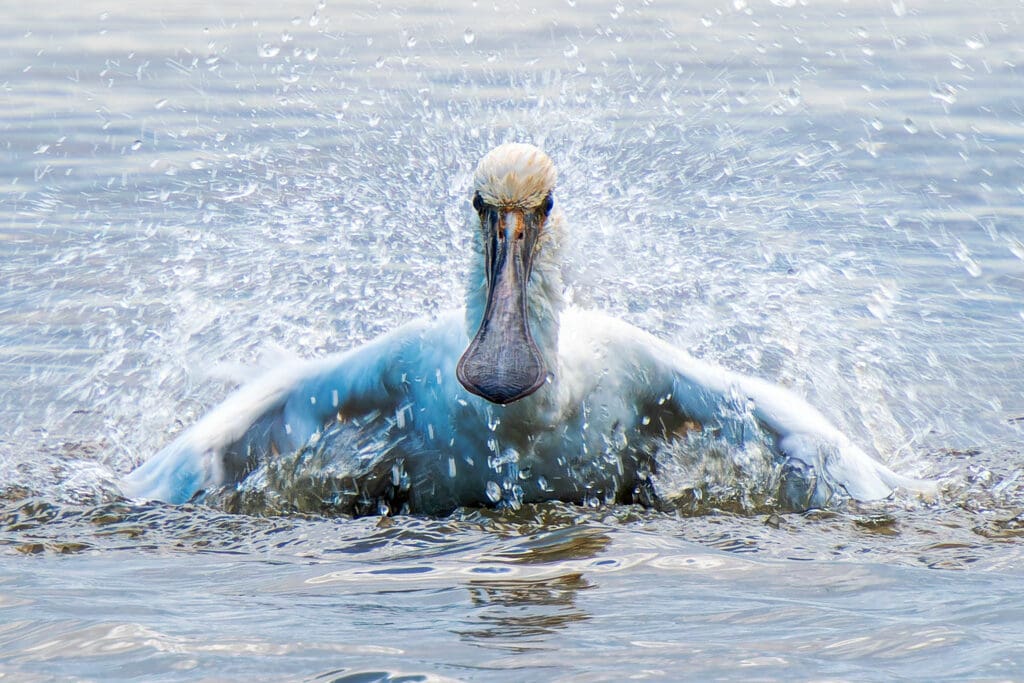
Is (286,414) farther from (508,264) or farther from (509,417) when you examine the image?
Result: (508,264)

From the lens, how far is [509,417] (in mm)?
5887

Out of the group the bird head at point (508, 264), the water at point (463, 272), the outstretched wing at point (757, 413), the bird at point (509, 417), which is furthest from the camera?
the outstretched wing at point (757, 413)

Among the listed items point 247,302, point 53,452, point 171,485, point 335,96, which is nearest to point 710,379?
point 171,485

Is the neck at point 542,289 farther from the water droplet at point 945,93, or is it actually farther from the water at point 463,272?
the water droplet at point 945,93

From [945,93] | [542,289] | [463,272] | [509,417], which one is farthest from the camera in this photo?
[945,93]

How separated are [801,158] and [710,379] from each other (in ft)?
18.0

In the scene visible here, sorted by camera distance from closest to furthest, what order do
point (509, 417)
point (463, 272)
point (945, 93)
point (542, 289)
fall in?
1. point (509, 417)
2. point (542, 289)
3. point (463, 272)
4. point (945, 93)

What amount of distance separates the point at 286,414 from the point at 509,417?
33.7 inches

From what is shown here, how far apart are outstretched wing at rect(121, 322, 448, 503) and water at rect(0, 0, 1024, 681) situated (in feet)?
0.60

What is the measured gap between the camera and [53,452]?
7.17 metres

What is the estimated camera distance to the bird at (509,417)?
19.4 feet

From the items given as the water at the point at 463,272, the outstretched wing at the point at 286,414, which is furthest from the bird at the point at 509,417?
the water at the point at 463,272

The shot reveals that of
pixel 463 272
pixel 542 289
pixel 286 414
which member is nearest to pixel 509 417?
pixel 542 289

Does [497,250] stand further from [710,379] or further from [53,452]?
[53,452]
